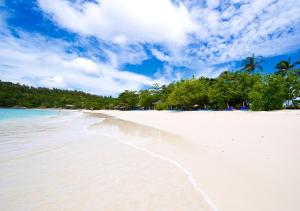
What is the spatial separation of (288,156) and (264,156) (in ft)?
1.81

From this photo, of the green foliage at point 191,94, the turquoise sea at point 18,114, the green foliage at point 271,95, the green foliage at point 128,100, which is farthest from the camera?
the green foliage at point 128,100

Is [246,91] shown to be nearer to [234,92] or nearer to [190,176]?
[234,92]

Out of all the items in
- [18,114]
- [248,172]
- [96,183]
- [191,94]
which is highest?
[191,94]

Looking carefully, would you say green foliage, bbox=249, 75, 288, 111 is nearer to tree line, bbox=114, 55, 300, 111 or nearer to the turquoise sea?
tree line, bbox=114, 55, 300, 111

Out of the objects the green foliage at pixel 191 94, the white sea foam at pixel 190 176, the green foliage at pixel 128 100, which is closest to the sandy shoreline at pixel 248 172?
the white sea foam at pixel 190 176

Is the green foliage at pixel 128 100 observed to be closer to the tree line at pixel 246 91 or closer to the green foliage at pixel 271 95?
the tree line at pixel 246 91

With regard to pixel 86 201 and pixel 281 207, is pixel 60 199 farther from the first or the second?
pixel 281 207

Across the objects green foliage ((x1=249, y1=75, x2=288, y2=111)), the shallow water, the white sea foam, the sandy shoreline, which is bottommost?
the shallow water

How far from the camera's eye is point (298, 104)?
26.1 meters

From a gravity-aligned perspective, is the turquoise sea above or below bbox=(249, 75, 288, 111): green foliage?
below

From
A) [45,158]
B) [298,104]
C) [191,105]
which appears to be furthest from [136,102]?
[45,158]

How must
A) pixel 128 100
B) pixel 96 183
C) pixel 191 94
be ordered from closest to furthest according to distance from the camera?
pixel 96 183, pixel 191 94, pixel 128 100

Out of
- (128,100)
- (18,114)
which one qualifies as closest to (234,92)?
(128,100)

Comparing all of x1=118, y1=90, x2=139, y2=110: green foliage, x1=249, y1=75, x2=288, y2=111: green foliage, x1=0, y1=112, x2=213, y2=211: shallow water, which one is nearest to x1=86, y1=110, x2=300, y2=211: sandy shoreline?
x1=0, y1=112, x2=213, y2=211: shallow water
